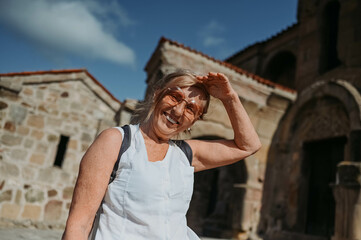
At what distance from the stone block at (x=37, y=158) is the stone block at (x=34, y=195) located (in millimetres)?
535

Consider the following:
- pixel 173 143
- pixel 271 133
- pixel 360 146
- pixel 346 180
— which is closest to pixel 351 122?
pixel 360 146

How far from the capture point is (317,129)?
266 inches

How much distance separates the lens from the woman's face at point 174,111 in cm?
139

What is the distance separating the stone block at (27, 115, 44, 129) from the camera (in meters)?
5.88

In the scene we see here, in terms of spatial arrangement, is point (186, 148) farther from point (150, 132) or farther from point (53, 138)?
point (53, 138)

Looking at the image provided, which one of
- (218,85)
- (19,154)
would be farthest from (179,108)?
(19,154)

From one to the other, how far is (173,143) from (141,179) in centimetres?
35

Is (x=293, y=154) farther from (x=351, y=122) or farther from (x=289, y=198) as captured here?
(x=351, y=122)

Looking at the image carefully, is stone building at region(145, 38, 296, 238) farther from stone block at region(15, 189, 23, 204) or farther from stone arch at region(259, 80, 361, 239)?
stone block at region(15, 189, 23, 204)

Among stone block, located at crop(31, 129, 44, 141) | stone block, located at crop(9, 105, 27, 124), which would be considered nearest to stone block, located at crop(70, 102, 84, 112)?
stone block, located at crop(31, 129, 44, 141)

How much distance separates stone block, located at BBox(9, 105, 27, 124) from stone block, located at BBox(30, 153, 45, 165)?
0.73 metres

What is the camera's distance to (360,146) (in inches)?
213

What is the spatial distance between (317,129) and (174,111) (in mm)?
6248

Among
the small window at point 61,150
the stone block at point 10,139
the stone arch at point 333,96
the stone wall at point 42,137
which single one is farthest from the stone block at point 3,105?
the stone arch at point 333,96
